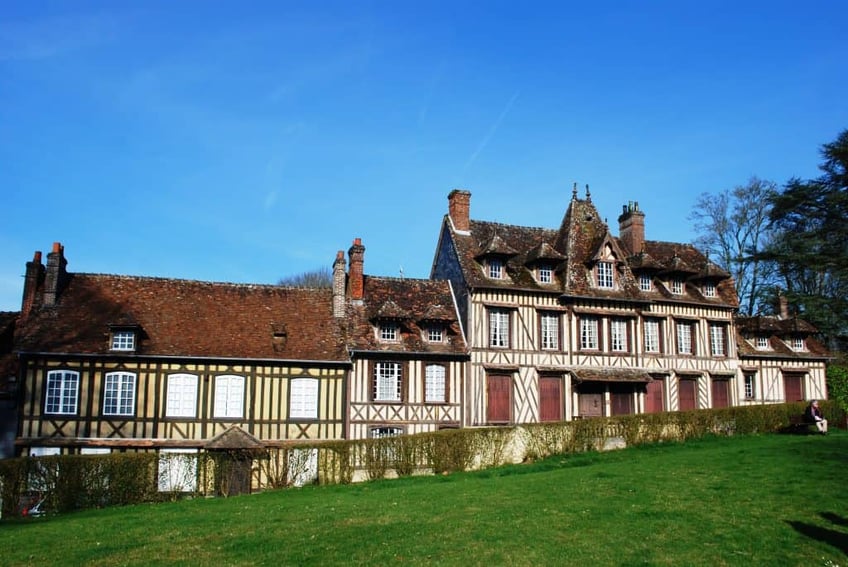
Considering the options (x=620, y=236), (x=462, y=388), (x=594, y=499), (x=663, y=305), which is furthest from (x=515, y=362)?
(x=594, y=499)

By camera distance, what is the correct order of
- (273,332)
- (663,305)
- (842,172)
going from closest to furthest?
(273,332) < (663,305) < (842,172)

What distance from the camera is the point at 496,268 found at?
28.6 meters

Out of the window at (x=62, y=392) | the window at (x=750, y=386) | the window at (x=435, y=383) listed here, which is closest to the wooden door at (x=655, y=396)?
the window at (x=750, y=386)

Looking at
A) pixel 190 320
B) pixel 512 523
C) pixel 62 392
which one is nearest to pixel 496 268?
pixel 190 320

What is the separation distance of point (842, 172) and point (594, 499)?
920 inches

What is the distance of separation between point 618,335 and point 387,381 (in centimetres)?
889

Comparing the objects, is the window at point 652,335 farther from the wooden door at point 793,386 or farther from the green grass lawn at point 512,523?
the green grass lawn at point 512,523

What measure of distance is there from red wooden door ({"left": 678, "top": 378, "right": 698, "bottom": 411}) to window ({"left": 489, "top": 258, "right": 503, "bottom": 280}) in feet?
26.6

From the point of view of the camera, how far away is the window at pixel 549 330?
28312 millimetres

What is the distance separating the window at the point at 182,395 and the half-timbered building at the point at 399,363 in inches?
188

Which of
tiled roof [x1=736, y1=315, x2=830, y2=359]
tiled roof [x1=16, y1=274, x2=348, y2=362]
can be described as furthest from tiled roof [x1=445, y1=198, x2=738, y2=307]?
tiled roof [x1=16, y1=274, x2=348, y2=362]

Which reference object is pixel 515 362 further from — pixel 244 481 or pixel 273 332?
pixel 244 481

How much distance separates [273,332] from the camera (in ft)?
85.4

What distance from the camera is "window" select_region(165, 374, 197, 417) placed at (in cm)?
2419
